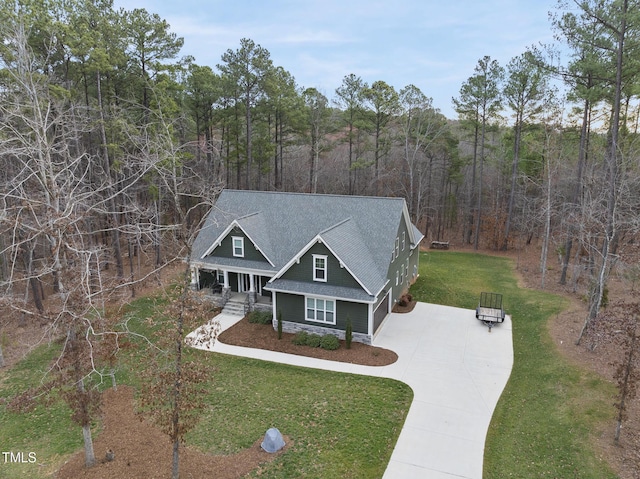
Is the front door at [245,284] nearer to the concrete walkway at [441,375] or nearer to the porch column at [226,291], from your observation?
the porch column at [226,291]

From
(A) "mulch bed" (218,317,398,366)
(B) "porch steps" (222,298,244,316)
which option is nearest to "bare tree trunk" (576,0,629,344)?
(A) "mulch bed" (218,317,398,366)

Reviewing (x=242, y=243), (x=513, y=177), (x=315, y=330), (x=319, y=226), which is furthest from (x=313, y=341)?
(x=513, y=177)

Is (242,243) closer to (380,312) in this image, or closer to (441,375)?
(380,312)

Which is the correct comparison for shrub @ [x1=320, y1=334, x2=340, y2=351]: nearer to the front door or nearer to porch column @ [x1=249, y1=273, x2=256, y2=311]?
porch column @ [x1=249, y1=273, x2=256, y2=311]

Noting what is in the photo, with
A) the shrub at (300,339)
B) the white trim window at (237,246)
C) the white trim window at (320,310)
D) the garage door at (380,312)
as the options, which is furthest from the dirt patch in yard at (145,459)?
the white trim window at (237,246)

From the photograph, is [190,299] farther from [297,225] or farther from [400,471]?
[297,225]
